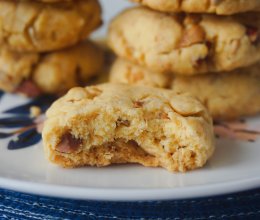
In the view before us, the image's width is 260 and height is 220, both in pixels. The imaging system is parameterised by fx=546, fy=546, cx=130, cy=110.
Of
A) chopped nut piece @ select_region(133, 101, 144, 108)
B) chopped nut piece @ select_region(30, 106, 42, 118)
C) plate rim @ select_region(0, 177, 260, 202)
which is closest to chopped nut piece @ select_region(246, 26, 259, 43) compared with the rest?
chopped nut piece @ select_region(133, 101, 144, 108)

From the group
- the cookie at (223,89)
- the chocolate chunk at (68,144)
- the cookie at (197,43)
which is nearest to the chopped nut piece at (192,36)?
the cookie at (197,43)

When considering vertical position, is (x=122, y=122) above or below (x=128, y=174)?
above

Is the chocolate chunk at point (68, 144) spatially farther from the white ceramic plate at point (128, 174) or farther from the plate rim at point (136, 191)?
the plate rim at point (136, 191)

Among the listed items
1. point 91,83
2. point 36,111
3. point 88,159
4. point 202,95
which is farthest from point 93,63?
point 88,159

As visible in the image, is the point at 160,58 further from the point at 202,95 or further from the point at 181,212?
the point at 181,212

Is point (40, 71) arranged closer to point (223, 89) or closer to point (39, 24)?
point (39, 24)

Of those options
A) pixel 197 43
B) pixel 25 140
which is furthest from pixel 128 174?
pixel 197 43
